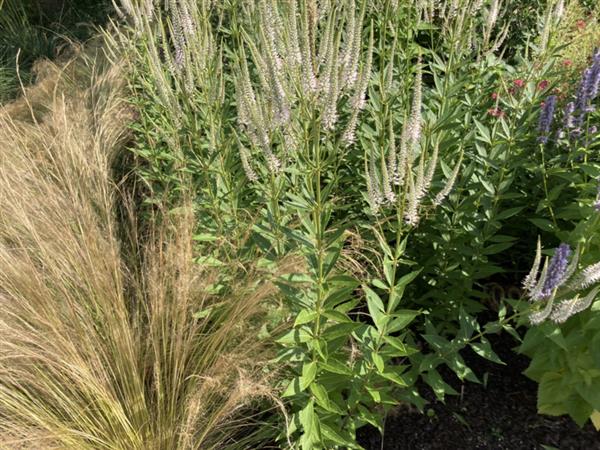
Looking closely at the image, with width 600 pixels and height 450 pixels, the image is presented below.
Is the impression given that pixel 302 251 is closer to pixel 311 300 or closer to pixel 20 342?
pixel 311 300

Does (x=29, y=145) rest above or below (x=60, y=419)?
above

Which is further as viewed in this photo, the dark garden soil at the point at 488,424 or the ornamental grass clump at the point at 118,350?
the dark garden soil at the point at 488,424

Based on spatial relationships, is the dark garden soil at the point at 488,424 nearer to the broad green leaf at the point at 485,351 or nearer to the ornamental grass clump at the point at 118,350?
the broad green leaf at the point at 485,351

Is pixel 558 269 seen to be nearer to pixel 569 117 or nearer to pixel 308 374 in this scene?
pixel 308 374

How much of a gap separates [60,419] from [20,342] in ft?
1.45

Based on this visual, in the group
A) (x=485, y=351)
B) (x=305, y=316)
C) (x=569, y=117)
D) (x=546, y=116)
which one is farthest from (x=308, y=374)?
(x=569, y=117)

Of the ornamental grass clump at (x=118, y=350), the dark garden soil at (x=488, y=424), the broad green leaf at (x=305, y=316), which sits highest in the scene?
the broad green leaf at (x=305, y=316)

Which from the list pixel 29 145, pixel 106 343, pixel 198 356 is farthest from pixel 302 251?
pixel 29 145

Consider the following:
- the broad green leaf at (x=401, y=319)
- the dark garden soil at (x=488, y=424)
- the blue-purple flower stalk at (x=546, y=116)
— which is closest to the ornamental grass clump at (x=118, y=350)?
the broad green leaf at (x=401, y=319)

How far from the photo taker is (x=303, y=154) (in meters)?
2.20

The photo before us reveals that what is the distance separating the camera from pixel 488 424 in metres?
2.77

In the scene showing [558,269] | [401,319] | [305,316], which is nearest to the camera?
[558,269]

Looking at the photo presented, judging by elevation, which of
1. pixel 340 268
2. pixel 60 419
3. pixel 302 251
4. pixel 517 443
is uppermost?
pixel 302 251

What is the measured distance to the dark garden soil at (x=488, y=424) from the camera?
2.68 m
